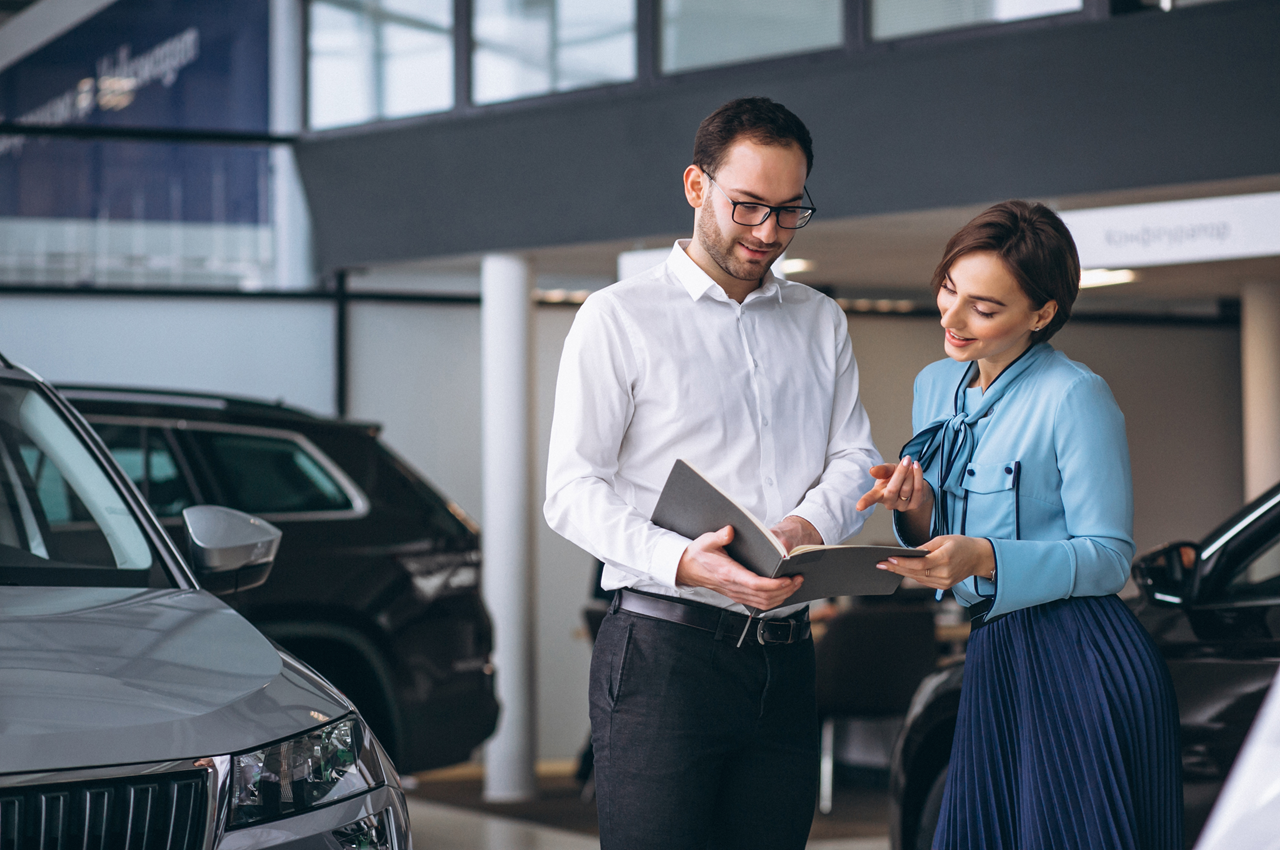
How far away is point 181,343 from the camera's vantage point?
772 centimetres

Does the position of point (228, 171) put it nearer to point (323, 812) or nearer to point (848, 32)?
point (848, 32)

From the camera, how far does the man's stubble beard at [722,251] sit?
7.43ft

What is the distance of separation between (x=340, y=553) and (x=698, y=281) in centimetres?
303

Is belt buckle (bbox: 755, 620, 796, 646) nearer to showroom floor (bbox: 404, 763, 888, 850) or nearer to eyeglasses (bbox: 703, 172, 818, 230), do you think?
eyeglasses (bbox: 703, 172, 818, 230)

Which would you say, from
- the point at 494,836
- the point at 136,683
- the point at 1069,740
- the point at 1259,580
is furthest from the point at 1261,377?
the point at 136,683

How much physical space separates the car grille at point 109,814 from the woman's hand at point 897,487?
1.13 m

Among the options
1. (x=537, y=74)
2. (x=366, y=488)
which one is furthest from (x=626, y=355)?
(x=537, y=74)

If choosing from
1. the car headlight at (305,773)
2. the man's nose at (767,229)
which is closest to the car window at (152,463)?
the car headlight at (305,773)

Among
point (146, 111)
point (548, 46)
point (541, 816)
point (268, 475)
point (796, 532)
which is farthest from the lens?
point (146, 111)

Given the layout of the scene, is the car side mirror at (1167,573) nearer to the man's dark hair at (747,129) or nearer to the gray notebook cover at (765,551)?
the gray notebook cover at (765,551)

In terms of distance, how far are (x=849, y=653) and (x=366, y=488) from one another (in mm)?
2719

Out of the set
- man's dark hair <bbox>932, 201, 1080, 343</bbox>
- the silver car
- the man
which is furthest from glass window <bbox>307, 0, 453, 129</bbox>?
man's dark hair <bbox>932, 201, 1080, 343</bbox>

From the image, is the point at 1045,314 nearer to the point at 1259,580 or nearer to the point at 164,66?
the point at 1259,580

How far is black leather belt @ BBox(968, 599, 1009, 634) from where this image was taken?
213cm
